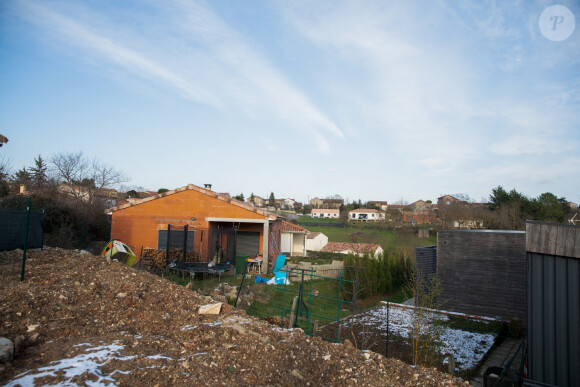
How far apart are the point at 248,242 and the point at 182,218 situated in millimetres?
4016

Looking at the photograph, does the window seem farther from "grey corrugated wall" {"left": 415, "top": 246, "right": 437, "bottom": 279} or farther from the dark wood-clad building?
the dark wood-clad building

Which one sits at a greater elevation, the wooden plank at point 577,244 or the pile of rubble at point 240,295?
the wooden plank at point 577,244

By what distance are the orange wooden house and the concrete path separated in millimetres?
10311

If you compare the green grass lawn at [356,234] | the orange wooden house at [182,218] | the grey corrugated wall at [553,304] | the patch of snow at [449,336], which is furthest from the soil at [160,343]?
the green grass lawn at [356,234]

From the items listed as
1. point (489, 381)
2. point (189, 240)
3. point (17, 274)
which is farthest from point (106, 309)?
point (189, 240)

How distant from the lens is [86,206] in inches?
807

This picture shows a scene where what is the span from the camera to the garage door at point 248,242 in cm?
1920

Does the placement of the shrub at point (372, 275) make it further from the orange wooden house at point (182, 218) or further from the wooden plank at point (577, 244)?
the wooden plank at point (577, 244)

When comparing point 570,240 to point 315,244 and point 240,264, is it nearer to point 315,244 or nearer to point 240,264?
point 240,264

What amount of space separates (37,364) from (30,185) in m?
19.1

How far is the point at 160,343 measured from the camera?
510cm

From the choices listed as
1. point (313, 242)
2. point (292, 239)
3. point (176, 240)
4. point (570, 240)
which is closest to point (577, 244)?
point (570, 240)

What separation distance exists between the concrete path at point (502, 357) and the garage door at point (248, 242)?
1237 cm

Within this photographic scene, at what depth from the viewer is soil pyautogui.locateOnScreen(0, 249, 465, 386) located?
Answer: 4.23 m
